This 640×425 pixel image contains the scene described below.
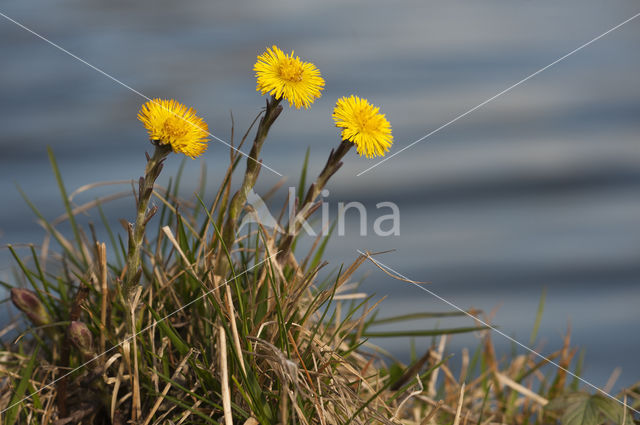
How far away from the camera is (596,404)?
81 centimetres

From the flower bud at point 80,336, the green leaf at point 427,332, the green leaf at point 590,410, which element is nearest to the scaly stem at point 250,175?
the flower bud at point 80,336

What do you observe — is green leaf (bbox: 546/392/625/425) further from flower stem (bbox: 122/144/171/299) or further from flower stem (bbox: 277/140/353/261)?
flower stem (bbox: 122/144/171/299)

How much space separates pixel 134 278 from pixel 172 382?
137 mm

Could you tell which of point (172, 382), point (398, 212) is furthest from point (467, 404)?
point (172, 382)

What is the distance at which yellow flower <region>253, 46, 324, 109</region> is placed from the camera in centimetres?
64

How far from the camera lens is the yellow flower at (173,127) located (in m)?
0.60

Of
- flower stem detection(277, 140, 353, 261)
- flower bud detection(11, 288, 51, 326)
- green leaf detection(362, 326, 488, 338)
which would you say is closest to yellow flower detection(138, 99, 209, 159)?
flower stem detection(277, 140, 353, 261)

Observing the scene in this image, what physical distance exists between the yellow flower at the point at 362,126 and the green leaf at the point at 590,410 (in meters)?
0.50

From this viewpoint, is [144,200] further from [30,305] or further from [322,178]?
[30,305]

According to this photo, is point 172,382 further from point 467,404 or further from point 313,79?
point 467,404

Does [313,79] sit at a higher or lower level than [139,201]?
higher

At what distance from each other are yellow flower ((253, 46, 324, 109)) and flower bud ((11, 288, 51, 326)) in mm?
484

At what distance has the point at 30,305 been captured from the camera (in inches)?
32.4

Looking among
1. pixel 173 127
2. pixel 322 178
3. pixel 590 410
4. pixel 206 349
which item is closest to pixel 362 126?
pixel 322 178
